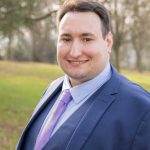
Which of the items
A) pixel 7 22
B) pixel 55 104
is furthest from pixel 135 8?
pixel 55 104

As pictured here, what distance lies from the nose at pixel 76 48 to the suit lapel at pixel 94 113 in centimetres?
26

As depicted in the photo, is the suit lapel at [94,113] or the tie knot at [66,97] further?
the tie knot at [66,97]

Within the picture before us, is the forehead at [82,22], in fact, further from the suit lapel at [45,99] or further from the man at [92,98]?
the suit lapel at [45,99]

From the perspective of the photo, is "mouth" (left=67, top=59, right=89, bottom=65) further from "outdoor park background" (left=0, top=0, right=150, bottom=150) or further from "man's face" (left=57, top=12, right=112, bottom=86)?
"outdoor park background" (left=0, top=0, right=150, bottom=150)

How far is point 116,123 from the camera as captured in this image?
2.49 meters

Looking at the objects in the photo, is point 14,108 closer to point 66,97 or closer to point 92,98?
point 66,97

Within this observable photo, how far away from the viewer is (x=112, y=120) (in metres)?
2.51

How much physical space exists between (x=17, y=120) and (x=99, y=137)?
905 cm

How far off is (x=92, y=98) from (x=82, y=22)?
1.56ft

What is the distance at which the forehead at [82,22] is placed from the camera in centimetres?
263

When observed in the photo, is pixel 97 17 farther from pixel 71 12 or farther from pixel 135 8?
pixel 135 8

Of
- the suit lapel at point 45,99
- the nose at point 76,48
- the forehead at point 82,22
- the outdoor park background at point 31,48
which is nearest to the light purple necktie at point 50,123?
Result: the suit lapel at point 45,99

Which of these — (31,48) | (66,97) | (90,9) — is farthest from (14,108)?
(31,48)

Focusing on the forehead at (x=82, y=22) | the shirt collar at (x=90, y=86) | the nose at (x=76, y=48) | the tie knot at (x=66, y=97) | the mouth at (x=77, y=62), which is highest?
the forehead at (x=82, y=22)
